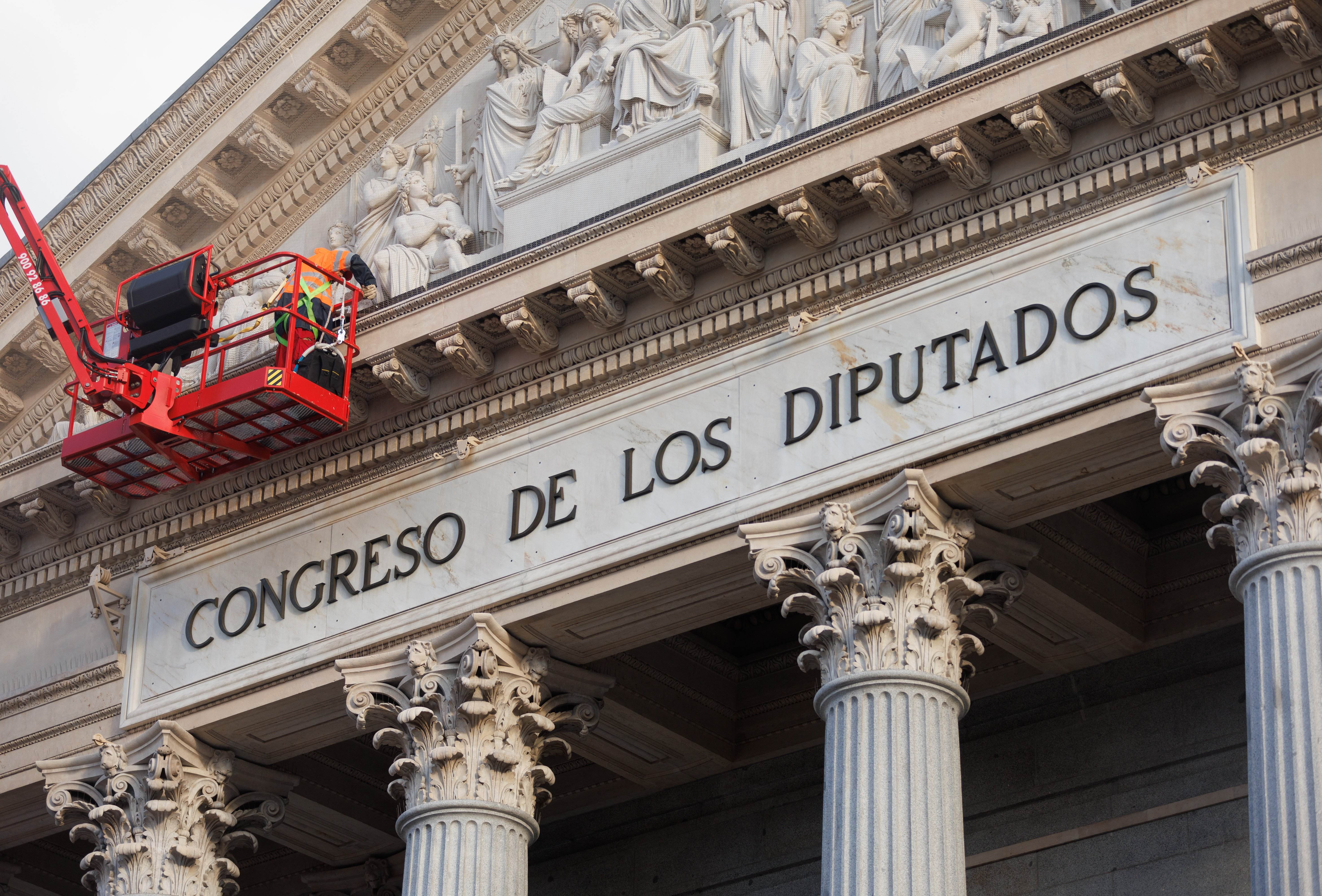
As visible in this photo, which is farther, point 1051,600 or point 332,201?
point 332,201

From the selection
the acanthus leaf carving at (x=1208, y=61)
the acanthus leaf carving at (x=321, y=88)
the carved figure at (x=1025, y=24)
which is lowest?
the acanthus leaf carving at (x=1208, y=61)

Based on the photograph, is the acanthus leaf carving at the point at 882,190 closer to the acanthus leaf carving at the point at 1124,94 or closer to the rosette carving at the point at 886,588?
the acanthus leaf carving at the point at 1124,94

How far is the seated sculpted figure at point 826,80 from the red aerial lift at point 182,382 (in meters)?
4.22

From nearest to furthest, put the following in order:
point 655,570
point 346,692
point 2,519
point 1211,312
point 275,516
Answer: point 1211,312, point 655,570, point 346,692, point 275,516, point 2,519

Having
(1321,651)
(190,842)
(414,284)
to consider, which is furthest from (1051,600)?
(190,842)

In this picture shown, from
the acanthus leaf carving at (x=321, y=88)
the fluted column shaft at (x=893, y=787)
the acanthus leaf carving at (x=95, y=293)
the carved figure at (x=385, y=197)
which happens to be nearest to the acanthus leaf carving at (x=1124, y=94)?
the fluted column shaft at (x=893, y=787)

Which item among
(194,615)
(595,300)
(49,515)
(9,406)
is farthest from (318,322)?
(9,406)

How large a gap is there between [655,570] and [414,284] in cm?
443

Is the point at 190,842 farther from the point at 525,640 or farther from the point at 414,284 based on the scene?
the point at 414,284

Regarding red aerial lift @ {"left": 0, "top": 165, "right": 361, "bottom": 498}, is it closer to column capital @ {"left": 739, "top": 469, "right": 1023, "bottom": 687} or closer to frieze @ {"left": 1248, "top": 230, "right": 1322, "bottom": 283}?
column capital @ {"left": 739, "top": 469, "right": 1023, "bottom": 687}

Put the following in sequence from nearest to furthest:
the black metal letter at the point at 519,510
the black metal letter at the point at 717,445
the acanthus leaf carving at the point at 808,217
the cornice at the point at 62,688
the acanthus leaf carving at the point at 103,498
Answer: the acanthus leaf carving at the point at 808,217, the black metal letter at the point at 717,445, the black metal letter at the point at 519,510, the cornice at the point at 62,688, the acanthus leaf carving at the point at 103,498

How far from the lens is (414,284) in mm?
21875

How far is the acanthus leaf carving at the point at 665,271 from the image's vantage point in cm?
1939

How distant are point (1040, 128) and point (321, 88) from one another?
8.55 meters
